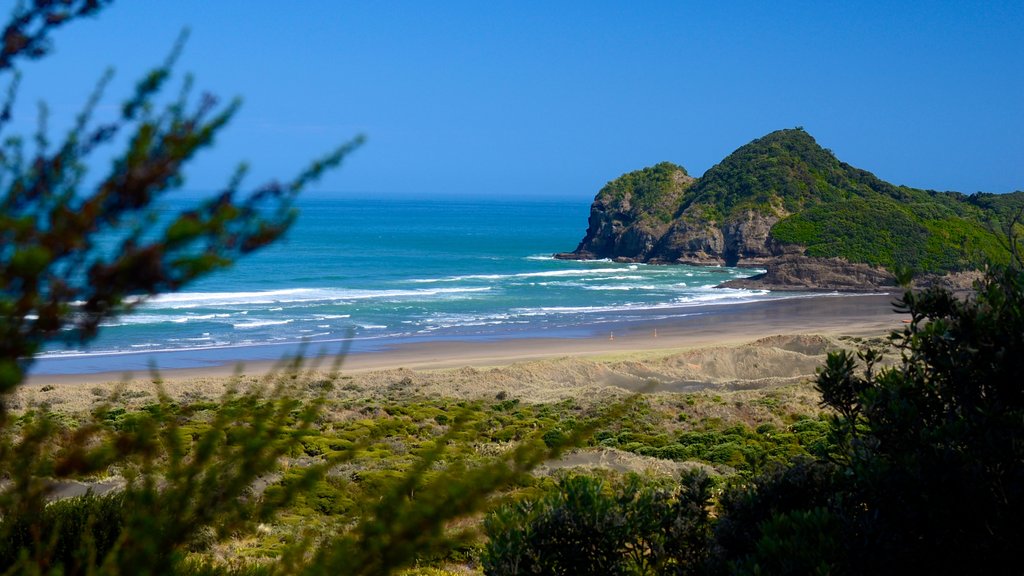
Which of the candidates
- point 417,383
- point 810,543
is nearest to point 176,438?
point 810,543

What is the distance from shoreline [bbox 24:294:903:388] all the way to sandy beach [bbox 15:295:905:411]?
2.2 inches

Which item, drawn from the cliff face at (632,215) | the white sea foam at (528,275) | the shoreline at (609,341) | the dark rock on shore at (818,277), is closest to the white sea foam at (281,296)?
the white sea foam at (528,275)

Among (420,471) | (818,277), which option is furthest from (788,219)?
(420,471)

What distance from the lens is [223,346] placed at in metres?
38.9

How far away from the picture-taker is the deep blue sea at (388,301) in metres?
40.2

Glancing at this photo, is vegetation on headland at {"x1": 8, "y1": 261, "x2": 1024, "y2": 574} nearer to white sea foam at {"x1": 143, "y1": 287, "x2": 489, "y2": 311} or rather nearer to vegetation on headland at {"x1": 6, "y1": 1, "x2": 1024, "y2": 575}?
vegetation on headland at {"x1": 6, "y1": 1, "x2": 1024, "y2": 575}

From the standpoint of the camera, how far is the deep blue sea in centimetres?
4022

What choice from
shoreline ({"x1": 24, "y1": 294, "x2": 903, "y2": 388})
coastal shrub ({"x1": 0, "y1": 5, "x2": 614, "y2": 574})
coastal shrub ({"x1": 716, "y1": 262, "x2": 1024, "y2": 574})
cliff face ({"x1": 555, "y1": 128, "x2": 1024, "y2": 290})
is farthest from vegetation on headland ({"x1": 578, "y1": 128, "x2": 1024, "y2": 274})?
coastal shrub ({"x1": 0, "y1": 5, "x2": 614, "y2": 574})

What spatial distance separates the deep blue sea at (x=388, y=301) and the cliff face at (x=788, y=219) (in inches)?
189

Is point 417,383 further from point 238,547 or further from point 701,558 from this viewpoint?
point 701,558

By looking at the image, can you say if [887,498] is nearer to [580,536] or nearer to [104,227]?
[580,536]

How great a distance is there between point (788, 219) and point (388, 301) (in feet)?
141

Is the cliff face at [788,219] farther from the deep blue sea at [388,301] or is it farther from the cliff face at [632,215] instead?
the deep blue sea at [388,301]

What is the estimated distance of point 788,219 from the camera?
3253 inches
